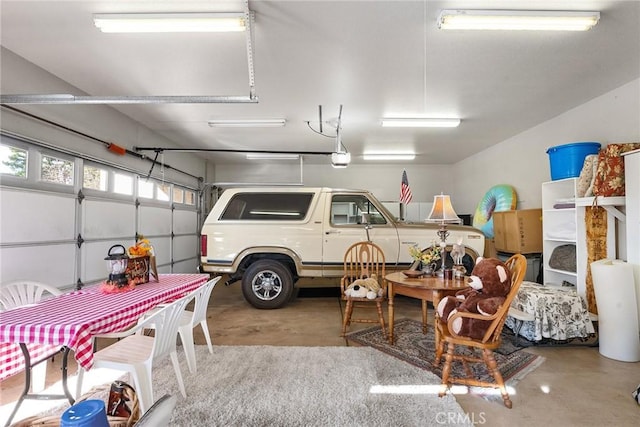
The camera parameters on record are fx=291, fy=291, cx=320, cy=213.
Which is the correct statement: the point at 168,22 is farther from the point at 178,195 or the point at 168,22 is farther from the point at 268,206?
the point at 178,195

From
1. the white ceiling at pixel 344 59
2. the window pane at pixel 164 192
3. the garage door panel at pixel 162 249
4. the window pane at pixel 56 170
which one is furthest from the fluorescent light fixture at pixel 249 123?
the garage door panel at pixel 162 249

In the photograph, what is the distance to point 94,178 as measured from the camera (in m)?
3.94

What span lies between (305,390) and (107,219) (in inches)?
146

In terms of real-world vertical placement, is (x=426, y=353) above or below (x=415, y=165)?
below

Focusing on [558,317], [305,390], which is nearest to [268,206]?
[305,390]

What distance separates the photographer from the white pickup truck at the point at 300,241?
4309mm

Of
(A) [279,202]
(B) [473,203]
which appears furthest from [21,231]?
(B) [473,203]

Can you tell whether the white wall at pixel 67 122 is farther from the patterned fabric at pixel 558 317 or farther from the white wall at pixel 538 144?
the white wall at pixel 538 144

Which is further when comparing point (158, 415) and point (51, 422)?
point (51, 422)

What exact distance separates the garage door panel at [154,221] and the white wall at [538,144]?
6602mm

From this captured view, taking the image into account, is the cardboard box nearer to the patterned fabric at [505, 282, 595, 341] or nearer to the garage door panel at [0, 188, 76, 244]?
the patterned fabric at [505, 282, 595, 341]

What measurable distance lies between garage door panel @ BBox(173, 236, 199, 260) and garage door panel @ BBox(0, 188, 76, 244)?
8.67 feet

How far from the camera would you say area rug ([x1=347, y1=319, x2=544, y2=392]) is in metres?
2.46

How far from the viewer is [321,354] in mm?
2768
